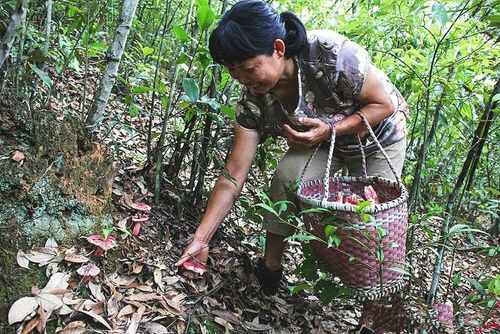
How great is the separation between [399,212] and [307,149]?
71cm

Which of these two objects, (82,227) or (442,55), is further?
(442,55)

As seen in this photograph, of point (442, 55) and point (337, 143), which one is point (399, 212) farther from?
point (442, 55)

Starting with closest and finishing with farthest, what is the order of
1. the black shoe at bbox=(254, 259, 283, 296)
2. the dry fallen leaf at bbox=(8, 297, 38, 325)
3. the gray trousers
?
the dry fallen leaf at bbox=(8, 297, 38, 325), the gray trousers, the black shoe at bbox=(254, 259, 283, 296)

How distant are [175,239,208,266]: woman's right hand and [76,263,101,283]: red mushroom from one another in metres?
0.47

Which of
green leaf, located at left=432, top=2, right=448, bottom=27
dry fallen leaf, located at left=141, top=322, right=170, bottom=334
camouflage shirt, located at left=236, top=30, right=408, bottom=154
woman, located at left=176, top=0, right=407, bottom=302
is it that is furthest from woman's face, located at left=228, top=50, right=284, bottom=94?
dry fallen leaf, located at left=141, top=322, right=170, bottom=334

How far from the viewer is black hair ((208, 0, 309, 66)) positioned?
199cm

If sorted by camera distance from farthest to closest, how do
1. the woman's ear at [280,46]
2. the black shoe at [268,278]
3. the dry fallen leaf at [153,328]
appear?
the black shoe at [268,278], the woman's ear at [280,46], the dry fallen leaf at [153,328]

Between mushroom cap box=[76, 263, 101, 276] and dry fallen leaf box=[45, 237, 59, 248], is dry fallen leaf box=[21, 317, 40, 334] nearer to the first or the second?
mushroom cap box=[76, 263, 101, 276]

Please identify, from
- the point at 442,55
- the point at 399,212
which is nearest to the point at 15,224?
the point at 399,212

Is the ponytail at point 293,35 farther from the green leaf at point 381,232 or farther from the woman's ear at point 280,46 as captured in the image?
Result: the green leaf at point 381,232

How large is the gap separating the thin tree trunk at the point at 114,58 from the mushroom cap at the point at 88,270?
0.86 metres

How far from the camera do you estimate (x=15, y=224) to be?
6.02 ft

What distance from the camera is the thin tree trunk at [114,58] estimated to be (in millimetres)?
2305

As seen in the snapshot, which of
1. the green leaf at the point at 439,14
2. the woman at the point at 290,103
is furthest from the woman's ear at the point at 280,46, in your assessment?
the green leaf at the point at 439,14
